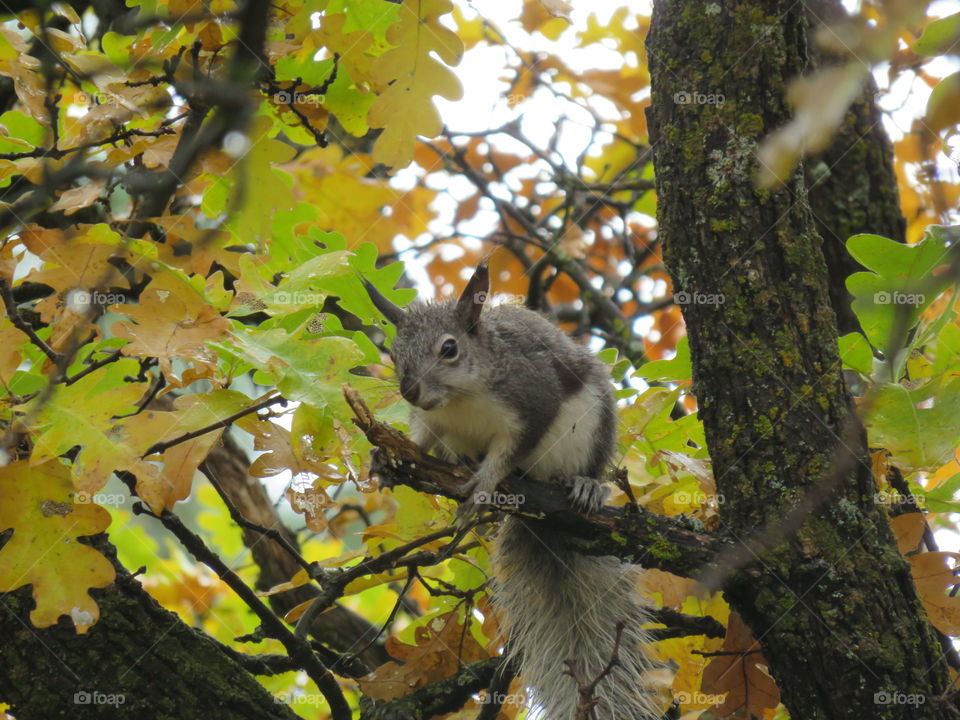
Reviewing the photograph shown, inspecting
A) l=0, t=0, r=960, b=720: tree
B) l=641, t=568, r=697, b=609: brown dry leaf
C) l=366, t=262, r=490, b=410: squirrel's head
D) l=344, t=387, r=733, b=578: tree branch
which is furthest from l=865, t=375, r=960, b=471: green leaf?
l=366, t=262, r=490, b=410: squirrel's head

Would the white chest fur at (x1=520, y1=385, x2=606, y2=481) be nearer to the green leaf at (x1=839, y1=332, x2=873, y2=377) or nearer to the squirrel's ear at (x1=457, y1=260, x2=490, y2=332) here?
the squirrel's ear at (x1=457, y1=260, x2=490, y2=332)

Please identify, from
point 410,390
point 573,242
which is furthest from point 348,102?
point 573,242

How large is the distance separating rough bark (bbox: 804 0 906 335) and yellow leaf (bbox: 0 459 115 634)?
11.3ft

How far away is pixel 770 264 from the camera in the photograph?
259 centimetres

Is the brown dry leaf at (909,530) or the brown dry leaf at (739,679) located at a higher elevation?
the brown dry leaf at (909,530)

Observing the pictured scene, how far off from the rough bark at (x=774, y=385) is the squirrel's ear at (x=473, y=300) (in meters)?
0.89

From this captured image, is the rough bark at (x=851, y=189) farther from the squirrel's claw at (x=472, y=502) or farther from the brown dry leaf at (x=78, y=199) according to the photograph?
the brown dry leaf at (x=78, y=199)

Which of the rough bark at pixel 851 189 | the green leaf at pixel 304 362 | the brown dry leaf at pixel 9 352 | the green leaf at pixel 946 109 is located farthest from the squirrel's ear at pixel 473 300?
the green leaf at pixel 946 109

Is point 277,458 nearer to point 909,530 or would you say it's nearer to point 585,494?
point 585,494

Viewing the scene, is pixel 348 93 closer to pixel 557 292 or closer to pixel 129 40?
pixel 129 40

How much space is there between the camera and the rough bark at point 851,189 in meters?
4.51

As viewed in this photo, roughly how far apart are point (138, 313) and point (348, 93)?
1184 millimetres

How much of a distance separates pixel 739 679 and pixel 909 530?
2.15 feet

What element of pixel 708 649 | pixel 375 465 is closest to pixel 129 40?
pixel 375 465
